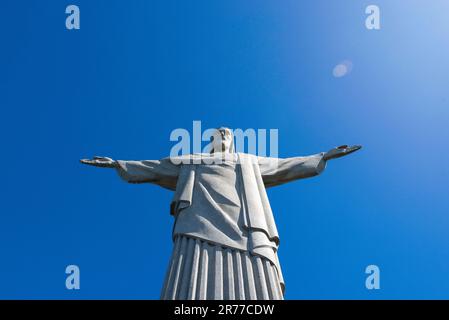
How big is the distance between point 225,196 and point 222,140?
1.95 meters

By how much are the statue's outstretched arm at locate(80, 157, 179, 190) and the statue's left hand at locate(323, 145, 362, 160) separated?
9.46 ft

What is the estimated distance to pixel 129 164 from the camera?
14.7 metres

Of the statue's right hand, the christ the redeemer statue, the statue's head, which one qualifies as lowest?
the christ the redeemer statue

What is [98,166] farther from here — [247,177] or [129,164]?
[247,177]

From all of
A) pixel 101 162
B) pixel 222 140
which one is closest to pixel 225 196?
pixel 222 140

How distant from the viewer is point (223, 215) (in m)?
12.8

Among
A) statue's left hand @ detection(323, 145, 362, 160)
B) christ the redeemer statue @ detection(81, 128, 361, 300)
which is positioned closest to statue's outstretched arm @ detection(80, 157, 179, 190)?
christ the redeemer statue @ detection(81, 128, 361, 300)

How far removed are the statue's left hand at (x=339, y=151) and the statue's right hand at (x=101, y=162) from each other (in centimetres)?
407

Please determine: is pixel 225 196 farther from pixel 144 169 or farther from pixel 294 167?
pixel 144 169

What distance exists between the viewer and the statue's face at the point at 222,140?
1479cm

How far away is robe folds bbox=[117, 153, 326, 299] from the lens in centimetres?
1245

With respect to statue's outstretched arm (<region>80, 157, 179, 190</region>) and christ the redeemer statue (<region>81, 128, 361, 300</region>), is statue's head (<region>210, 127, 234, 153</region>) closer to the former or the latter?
christ the redeemer statue (<region>81, 128, 361, 300</region>)

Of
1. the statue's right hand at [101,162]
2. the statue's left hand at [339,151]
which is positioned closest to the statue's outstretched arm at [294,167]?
the statue's left hand at [339,151]
